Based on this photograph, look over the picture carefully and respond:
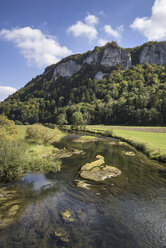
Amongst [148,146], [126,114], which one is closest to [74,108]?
[126,114]

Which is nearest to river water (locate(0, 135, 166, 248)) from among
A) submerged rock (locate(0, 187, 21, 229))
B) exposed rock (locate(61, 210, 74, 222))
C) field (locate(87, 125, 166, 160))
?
submerged rock (locate(0, 187, 21, 229))

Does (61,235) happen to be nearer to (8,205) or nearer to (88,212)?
(88,212)

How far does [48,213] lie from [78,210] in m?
2.86

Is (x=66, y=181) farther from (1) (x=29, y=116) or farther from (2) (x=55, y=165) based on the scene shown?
(1) (x=29, y=116)

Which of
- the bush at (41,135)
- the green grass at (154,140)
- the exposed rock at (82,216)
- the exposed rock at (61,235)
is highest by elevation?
the bush at (41,135)

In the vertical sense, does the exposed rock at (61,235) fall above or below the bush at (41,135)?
below

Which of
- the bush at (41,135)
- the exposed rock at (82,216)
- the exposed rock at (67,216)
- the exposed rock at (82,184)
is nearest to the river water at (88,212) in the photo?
the exposed rock at (82,216)

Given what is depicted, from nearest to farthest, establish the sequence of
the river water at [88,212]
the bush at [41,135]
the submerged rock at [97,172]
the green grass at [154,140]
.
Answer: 1. the river water at [88,212]
2. the submerged rock at [97,172]
3. the green grass at [154,140]
4. the bush at [41,135]

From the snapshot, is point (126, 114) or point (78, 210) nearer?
point (78, 210)

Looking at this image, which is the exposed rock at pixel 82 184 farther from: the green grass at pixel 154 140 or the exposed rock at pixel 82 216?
the green grass at pixel 154 140

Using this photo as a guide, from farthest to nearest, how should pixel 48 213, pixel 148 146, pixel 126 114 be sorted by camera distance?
pixel 126 114
pixel 148 146
pixel 48 213

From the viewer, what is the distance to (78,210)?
574 inches

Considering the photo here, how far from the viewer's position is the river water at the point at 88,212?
11.0 metres

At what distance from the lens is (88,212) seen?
14.3m
